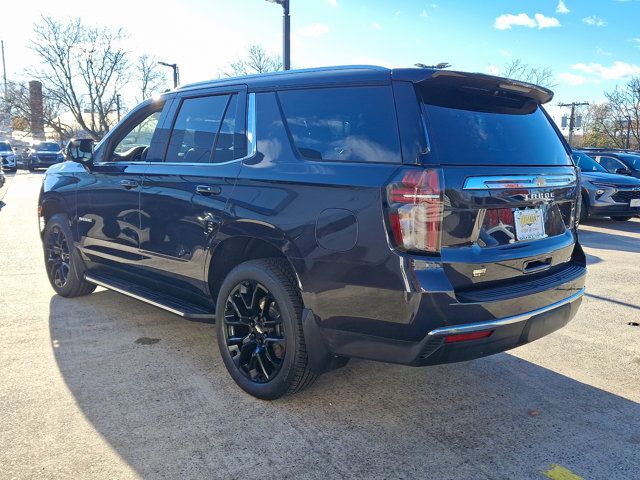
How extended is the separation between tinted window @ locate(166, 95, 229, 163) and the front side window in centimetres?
36

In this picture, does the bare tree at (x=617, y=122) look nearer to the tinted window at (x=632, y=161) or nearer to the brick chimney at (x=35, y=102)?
the tinted window at (x=632, y=161)

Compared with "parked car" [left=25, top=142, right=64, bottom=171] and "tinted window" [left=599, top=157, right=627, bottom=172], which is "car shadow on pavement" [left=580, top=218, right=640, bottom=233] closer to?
"tinted window" [left=599, top=157, right=627, bottom=172]

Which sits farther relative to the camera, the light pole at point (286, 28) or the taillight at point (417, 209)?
the light pole at point (286, 28)

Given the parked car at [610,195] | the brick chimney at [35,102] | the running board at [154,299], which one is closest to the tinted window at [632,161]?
the parked car at [610,195]

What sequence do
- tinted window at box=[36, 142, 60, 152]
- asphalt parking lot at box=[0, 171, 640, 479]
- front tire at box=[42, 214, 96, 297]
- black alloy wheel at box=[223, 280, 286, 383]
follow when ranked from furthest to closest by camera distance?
tinted window at box=[36, 142, 60, 152] < front tire at box=[42, 214, 96, 297] < black alloy wheel at box=[223, 280, 286, 383] < asphalt parking lot at box=[0, 171, 640, 479]

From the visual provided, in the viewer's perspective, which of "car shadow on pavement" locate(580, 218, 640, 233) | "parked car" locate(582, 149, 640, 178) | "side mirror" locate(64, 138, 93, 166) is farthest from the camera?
"parked car" locate(582, 149, 640, 178)

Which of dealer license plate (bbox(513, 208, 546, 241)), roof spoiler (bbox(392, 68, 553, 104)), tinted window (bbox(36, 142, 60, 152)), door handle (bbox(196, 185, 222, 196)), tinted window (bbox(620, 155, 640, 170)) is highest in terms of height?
tinted window (bbox(36, 142, 60, 152))

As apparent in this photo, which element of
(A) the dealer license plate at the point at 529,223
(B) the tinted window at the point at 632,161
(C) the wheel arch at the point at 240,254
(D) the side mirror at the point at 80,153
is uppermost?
(B) the tinted window at the point at 632,161

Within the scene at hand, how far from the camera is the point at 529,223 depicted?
2.96 metres

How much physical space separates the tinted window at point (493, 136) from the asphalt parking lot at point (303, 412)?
4.92 ft

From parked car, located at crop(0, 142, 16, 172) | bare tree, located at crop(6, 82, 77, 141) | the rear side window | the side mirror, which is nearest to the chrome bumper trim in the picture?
the rear side window

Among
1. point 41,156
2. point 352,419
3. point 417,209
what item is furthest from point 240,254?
point 41,156

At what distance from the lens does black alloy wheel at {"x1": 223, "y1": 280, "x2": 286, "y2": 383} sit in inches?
126

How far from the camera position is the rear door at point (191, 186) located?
346 centimetres
